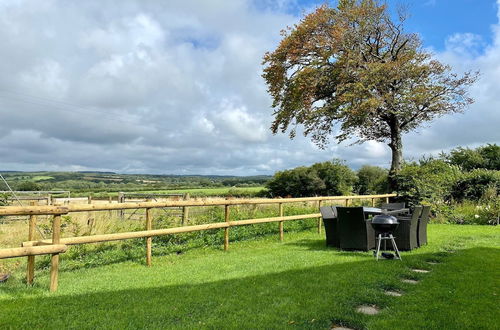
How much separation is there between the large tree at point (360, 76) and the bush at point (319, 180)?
1093cm

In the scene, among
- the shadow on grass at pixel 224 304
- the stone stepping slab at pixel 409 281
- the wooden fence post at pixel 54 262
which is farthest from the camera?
the stone stepping slab at pixel 409 281

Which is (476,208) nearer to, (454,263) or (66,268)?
(454,263)

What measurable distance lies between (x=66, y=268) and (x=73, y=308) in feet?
8.85

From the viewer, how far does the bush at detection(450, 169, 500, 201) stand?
15.9m

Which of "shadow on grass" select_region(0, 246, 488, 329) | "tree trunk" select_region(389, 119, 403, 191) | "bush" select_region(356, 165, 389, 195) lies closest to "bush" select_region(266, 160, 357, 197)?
"bush" select_region(356, 165, 389, 195)

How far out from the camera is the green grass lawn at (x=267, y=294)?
11.8ft

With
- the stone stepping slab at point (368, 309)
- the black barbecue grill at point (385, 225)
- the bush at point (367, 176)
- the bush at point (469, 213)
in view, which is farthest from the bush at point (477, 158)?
the stone stepping slab at point (368, 309)

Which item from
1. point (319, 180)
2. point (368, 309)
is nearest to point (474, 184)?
point (319, 180)

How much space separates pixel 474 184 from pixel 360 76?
6.79m

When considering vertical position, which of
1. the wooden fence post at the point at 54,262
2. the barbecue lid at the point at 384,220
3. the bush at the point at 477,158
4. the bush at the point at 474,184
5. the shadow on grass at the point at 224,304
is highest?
the bush at the point at 477,158

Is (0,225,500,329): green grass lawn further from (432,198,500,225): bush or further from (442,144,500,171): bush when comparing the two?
(442,144,500,171): bush

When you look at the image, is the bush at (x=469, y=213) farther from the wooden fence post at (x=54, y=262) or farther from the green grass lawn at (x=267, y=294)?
the wooden fence post at (x=54, y=262)

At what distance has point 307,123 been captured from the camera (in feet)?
59.3

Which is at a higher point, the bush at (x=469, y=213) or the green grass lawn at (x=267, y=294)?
the bush at (x=469, y=213)
